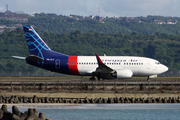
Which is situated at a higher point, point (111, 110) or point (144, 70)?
point (144, 70)

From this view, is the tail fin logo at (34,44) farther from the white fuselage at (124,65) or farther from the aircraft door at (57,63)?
the white fuselage at (124,65)

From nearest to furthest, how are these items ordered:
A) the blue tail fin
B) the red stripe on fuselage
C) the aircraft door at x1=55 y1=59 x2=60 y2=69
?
1. the red stripe on fuselage
2. the aircraft door at x1=55 y1=59 x2=60 y2=69
3. the blue tail fin

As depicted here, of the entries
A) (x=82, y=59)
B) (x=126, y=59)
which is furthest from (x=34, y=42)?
(x=126, y=59)

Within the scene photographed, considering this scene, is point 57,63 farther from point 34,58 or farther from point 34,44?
point 34,44

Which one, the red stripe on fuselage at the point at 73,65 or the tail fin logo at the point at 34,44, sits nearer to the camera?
the red stripe on fuselage at the point at 73,65

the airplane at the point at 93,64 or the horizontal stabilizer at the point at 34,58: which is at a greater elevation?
the horizontal stabilizer at the point at 34,58

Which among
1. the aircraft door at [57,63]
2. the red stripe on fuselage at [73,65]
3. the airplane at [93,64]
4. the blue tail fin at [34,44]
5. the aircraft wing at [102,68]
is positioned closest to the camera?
the aircraft wing at [102,68]

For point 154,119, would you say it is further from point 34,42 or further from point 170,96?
point 34,42

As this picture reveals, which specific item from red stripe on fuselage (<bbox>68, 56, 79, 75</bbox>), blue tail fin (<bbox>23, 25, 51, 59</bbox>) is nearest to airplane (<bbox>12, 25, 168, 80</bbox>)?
red stripe on fuselage (<bbox>68, 56, 79, 75</bbox>)

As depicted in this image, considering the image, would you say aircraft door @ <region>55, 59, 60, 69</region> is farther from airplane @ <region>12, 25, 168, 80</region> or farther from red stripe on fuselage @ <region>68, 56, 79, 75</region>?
red stripe on fuselage @ <region>68, 56, 79, 75</region>

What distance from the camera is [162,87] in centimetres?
6016

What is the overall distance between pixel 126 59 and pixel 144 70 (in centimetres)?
353

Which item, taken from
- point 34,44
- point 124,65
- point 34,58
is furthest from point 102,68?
point 34,44

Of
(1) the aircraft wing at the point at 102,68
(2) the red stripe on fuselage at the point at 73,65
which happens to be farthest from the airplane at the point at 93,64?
(1) the aircraft wing at the point at 102,68
